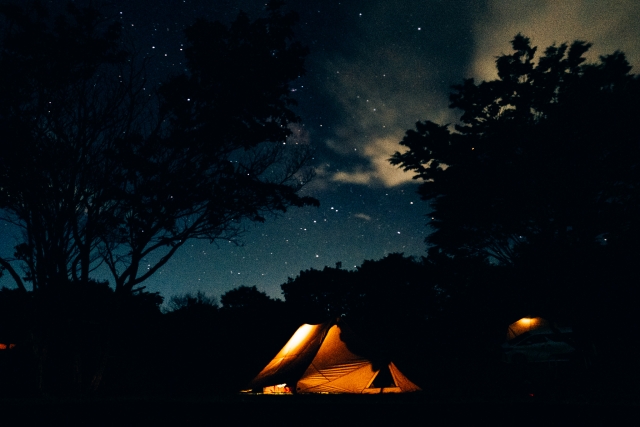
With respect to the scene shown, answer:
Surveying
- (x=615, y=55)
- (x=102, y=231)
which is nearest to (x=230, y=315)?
(x=102, y=231)

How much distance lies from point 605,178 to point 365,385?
837 centimetres

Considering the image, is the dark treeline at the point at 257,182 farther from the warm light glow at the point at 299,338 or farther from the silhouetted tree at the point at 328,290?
the silhouetted tree at the point at 328,290

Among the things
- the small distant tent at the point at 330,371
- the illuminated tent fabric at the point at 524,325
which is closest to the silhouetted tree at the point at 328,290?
the illuminated tent fabric at the point at 524,325

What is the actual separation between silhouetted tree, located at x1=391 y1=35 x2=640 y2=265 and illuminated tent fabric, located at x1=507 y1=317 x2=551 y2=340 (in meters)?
7.91

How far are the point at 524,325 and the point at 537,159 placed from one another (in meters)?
11.4

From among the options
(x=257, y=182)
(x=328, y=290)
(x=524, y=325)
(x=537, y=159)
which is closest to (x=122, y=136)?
(x=257, y=182)

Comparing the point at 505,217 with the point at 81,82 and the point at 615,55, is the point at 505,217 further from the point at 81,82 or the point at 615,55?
the point at 81,82

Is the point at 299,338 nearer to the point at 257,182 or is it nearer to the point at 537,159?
the point at 257,182

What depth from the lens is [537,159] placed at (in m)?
11.7

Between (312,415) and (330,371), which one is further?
(330,371)

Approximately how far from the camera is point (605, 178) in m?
11.5

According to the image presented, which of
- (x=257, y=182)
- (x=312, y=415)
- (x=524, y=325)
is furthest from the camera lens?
(x=524, y=325)

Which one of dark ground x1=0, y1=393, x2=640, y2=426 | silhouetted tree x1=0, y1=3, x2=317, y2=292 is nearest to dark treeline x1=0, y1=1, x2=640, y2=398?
silhouetted tree x1=0, y1=3, x2=317, y2=292

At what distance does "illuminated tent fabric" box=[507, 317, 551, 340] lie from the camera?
63.7 feet
